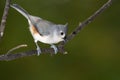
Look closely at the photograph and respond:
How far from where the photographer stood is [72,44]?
6.81 ft

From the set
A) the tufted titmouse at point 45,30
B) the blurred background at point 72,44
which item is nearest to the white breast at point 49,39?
the tufted titmouse at point 45,30

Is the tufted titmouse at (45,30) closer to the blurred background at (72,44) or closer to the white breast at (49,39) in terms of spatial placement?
the white breast at (49,39)

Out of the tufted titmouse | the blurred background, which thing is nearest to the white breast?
the tufted titmouse

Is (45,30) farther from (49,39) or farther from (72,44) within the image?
(72,44)

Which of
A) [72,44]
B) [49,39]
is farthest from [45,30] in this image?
[72,44]

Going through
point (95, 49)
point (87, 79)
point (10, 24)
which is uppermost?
point (10, 24)

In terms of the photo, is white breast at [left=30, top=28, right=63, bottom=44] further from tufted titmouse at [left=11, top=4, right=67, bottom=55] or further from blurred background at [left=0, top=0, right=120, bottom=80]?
blurred background at [left=0, top=0, right=120, bottom=80]

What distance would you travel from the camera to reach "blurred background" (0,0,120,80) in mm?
2010

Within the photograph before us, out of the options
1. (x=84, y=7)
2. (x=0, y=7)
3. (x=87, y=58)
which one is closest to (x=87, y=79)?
(x=87, y=58)

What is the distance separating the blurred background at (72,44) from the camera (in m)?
2.01

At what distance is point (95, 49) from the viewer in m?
2.12

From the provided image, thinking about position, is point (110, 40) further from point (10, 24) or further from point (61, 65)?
point (10, 24)

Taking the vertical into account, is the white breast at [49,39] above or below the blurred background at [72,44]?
below

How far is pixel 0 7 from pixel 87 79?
632 millimetres
